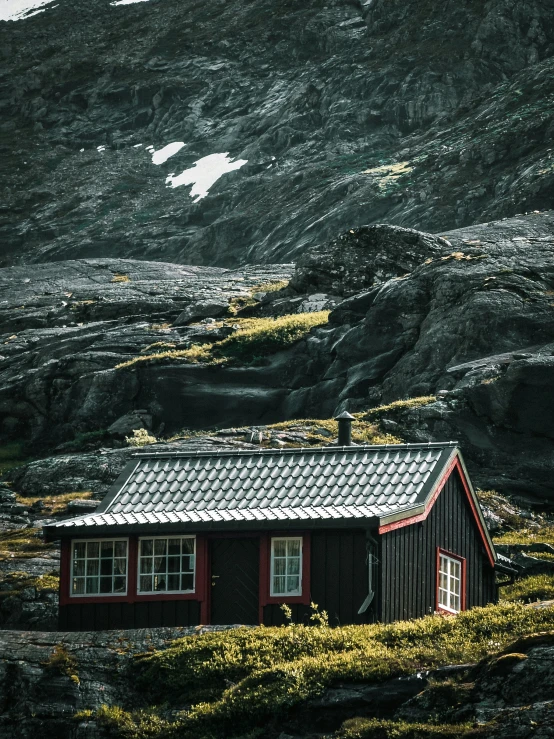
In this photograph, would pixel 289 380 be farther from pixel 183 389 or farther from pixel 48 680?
pixel 48 680

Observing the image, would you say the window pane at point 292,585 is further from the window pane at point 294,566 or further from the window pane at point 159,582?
the window pane at point 159,582

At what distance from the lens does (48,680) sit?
846 inches

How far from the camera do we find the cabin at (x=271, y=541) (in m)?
25.1

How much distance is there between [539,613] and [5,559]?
1542 cm

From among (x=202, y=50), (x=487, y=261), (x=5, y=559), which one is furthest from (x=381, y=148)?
(x=5, y=559)

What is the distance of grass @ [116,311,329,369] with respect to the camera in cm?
5528

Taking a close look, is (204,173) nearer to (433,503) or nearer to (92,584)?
(433,503)

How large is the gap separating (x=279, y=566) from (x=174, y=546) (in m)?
1.96

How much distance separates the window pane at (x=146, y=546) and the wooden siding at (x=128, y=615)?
0.92 metres

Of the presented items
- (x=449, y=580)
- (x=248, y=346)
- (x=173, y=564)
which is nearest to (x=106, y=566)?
(x=173, y=564)

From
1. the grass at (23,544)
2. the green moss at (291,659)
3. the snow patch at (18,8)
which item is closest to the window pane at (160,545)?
the green moss at (291,659)

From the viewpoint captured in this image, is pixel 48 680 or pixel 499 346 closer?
pixel 48 680

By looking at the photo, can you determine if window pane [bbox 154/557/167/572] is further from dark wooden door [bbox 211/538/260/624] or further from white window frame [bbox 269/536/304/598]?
white window frame [bbox 269/536/304/598]

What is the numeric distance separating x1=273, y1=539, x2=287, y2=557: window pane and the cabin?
2cm
